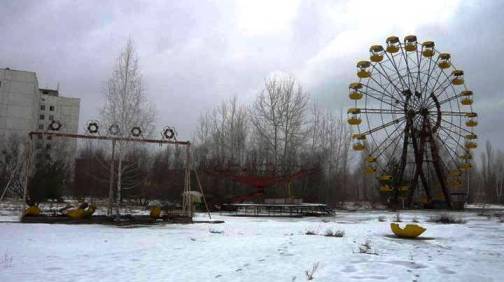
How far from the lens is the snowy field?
7531 millimetres

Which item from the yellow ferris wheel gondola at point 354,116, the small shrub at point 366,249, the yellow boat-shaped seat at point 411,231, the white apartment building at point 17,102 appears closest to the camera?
the small shrub at point 366,249

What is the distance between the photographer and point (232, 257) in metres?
9.41

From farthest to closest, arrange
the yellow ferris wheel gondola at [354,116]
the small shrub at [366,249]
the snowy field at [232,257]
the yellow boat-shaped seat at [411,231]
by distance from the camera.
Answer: the yellow ferris wheel gondola at [354,116] < the yellow boat-shaped seat at [411,231] < the small shrub at [366,249] < the snowy field at [232,257]

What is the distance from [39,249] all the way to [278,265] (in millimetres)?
5221

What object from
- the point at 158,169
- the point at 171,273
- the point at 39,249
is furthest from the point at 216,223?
the point at 158,169

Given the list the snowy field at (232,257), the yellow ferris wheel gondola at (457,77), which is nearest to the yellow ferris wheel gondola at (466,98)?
the yellow ferris wheel gondola at (457,77)

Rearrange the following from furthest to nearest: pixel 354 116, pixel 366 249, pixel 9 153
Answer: pixel 9 153
pixel 354 116
pixel 366 249

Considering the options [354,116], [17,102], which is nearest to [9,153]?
[17,102]

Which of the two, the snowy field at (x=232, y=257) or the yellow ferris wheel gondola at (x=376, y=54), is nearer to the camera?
the snowy field at (x=232, y=257)

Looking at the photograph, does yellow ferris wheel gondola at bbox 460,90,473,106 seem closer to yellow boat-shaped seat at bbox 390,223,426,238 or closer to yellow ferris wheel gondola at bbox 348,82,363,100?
yellow ferris wheel gondola at bbox 348,82,363,100

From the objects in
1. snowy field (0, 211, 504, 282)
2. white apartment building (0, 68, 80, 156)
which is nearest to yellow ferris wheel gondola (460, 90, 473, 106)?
snowy field (0, 211, 504, 282)

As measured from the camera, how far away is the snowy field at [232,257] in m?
7.53

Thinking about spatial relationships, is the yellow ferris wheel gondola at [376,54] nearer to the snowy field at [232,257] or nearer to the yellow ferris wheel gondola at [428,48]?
the yellow ferris wheel gondola at [428,48]

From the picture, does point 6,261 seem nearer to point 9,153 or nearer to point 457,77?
point 457,77
